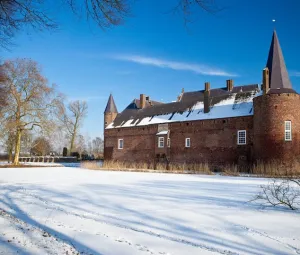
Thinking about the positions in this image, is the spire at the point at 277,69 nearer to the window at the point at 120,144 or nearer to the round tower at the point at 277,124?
the round tower at the point at 277,124

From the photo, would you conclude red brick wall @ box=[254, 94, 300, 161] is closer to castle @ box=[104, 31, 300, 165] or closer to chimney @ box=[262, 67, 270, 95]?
castle @ box=[104, 31, 300, 165]

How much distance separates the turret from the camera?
39.2m

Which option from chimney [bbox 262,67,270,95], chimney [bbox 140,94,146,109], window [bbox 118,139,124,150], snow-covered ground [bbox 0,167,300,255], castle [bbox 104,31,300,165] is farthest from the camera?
chimney [bbox 140,94,146,109]

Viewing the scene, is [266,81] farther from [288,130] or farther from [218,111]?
[218,111]

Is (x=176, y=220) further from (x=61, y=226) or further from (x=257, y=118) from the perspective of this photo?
(x=257, y=118)

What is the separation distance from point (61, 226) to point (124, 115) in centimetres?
3295

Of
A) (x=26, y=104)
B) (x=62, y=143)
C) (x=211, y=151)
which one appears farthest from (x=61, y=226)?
(x=62, y=143)

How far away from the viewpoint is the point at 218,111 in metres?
27.7

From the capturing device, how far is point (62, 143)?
3103 inches

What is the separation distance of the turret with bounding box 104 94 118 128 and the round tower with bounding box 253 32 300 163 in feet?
68.4

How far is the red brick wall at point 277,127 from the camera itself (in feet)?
71.0

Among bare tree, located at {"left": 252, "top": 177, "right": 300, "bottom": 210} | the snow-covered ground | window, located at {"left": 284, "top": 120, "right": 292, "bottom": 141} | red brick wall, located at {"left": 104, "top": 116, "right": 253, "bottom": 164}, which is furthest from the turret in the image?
bare tree, located at {"left": 252, "top": 177, "right": 300, "bottom": 210}

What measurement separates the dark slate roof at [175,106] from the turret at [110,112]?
1.14 metres

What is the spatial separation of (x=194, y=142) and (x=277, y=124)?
26.9ft
